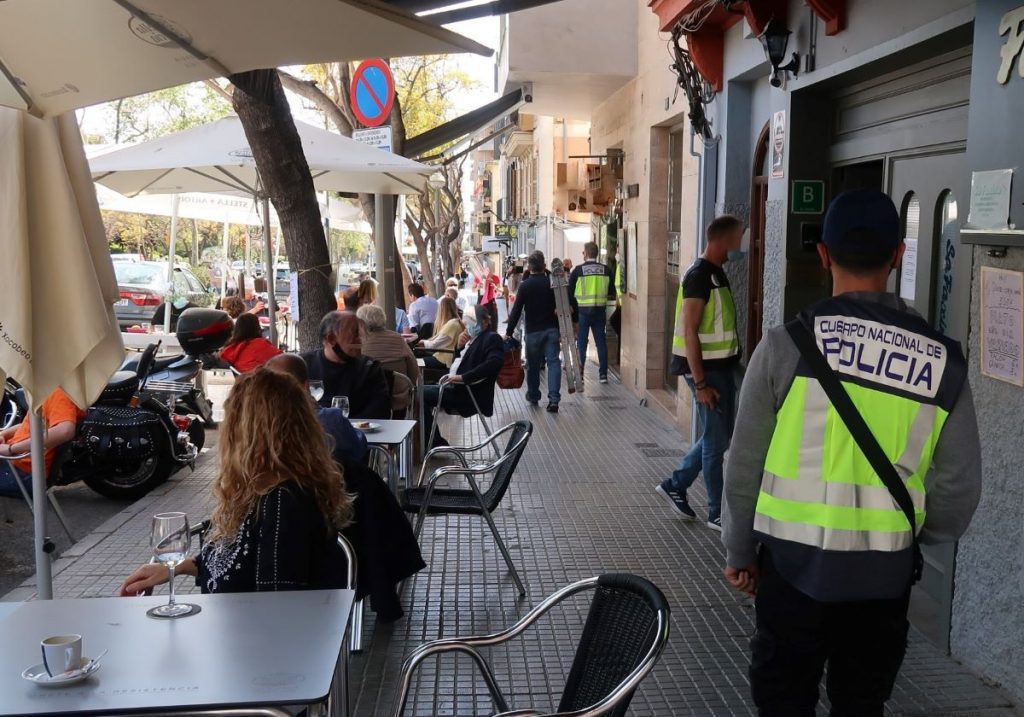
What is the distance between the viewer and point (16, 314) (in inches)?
134

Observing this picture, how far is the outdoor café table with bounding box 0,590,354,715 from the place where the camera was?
2.39 metres

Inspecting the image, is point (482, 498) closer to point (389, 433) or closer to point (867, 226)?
point (389, 433)

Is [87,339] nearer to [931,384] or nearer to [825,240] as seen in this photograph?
[825,240]

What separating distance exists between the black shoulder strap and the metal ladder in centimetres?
1032

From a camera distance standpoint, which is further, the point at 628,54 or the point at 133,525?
the point at 628,54

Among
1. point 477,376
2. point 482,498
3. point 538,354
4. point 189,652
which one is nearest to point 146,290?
point 538,354

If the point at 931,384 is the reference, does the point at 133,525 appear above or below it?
below

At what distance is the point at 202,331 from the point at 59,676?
761cm

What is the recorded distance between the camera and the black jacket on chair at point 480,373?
9.05 m

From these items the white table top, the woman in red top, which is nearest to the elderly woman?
the woman in red top

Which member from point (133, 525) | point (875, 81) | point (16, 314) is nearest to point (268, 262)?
point (133, 525)

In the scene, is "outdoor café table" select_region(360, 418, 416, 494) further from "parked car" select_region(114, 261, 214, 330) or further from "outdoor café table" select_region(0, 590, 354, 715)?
"parked car" select_region(114, 261, 214, 330)

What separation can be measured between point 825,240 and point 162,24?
2174mm

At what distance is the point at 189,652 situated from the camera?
2688mm
